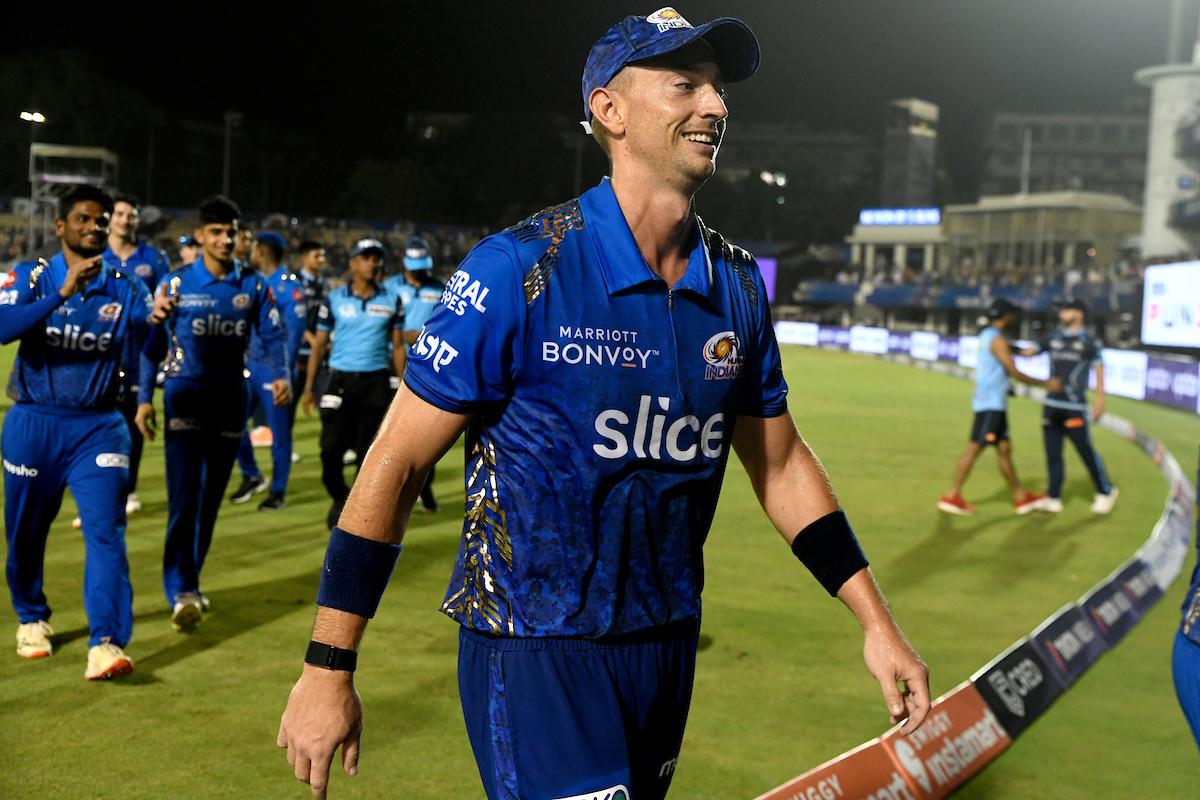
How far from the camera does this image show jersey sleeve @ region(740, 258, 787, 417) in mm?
2975

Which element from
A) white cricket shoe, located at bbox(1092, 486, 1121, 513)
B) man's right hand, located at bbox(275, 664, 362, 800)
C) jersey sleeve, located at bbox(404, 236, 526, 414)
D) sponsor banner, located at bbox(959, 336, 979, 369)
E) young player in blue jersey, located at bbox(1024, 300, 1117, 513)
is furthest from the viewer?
sponsor banner, located at bbox(959, 336, 979, 369)

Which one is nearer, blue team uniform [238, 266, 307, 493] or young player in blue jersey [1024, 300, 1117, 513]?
blue team uniform [238, 266, 307, 493]

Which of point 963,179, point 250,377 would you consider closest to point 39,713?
point 250,377

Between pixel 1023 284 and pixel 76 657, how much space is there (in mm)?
67800

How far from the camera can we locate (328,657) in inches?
98.1

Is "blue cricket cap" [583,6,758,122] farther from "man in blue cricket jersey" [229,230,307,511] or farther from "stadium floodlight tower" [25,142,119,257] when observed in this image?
"stadium floodlight tower" [25,142,119,257]

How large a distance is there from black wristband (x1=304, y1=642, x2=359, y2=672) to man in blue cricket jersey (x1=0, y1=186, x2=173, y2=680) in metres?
4.21

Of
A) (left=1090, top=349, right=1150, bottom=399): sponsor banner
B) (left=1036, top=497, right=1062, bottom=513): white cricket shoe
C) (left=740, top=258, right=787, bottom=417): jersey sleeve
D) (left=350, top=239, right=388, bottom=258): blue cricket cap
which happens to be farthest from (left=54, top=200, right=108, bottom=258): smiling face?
(left=1090, top=349, right=1150, bottom=399): sponsor banner

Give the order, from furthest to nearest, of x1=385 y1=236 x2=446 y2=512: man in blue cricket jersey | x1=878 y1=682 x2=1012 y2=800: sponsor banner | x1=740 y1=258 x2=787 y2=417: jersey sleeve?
x1=385 y1=236 x2=446 y2=512: man in blue cricket jersey
x1=878 y1=682 x2=1012 y2=800: sponsor banner
x1=740 y1=258 x2=787 y2=417: jersey sleeve

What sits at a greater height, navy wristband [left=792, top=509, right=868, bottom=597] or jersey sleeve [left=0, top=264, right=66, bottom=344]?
jersey sleeve [left=0, top=264, right=66, bottom=344]

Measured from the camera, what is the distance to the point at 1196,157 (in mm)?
69500

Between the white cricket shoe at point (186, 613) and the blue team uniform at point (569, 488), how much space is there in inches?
196

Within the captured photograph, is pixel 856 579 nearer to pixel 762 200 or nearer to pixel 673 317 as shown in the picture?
pixel 673 317

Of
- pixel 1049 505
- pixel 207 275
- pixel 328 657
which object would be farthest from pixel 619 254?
pixel 1049 505
